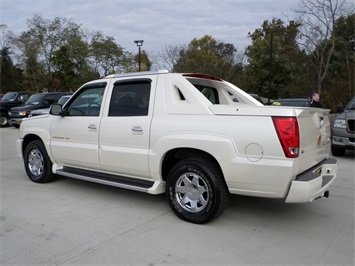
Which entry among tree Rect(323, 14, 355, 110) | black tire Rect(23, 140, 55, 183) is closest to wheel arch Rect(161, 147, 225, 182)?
black tire Rect(23, 140, 55, 183)

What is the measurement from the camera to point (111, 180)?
4.71 m

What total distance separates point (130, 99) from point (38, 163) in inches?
98.4

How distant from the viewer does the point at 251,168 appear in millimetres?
3521

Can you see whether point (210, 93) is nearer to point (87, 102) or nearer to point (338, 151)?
point (87, 102)

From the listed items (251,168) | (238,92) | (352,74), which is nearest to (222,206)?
(251,168)

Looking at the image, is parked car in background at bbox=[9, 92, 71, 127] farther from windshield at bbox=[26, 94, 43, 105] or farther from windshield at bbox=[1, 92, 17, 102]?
windshield at bbox=[1, 92, 17, 102]

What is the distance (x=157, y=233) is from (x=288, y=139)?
1.80 meters

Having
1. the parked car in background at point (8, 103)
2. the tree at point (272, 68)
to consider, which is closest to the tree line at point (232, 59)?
the tree at point (272, 68)

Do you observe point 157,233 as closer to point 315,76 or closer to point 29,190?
point 29,190

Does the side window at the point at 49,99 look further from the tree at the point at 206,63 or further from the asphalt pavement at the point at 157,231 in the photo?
the tree at the point at 206,63

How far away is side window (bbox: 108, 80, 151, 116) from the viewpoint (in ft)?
14.7

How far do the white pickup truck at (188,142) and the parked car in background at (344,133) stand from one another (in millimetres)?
3992

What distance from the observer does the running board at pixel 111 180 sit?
→ 173 inches

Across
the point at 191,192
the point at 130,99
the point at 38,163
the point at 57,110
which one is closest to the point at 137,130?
the point at 130,99
